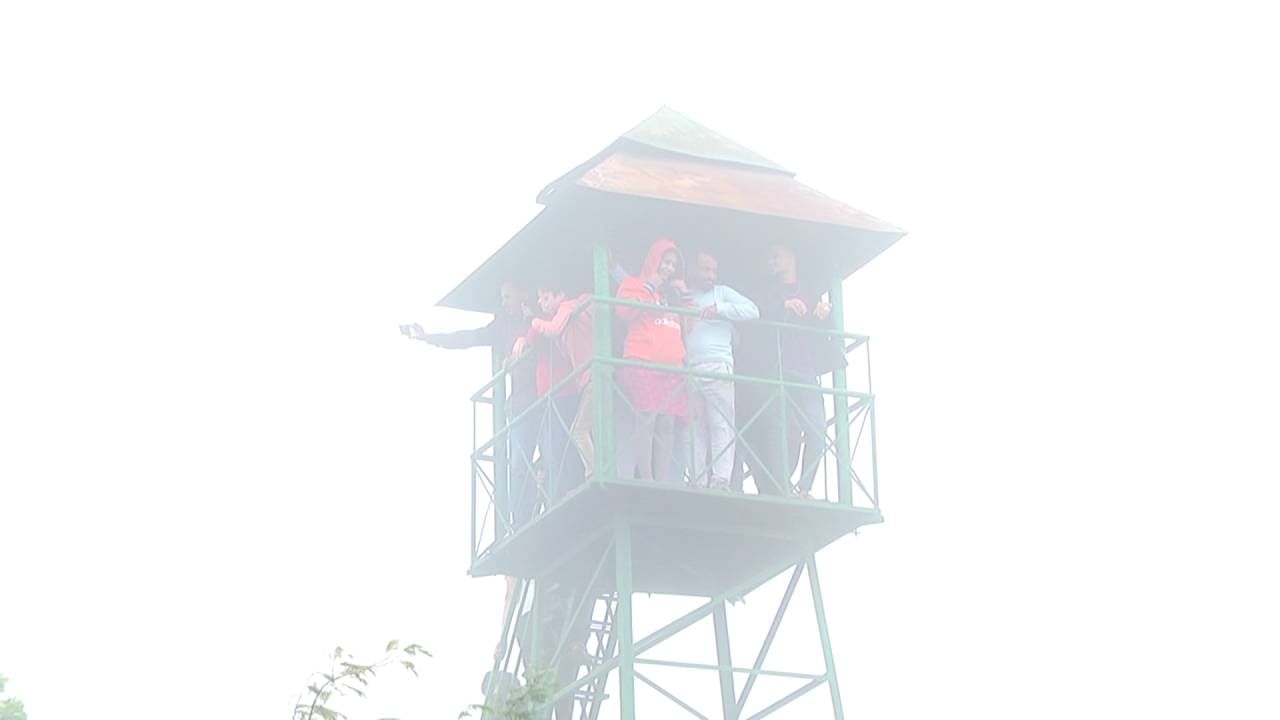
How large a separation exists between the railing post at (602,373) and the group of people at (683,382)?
153 millimetres

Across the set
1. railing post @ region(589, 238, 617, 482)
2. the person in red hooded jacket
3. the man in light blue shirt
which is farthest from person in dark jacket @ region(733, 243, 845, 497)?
railing post @ region(589, 238, 617, 482)

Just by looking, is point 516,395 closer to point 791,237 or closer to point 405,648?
point 791,237

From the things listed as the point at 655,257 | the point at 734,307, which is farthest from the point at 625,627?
the point at 655,257

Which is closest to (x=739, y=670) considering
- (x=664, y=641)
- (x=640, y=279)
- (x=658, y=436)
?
(x=664, y=641)

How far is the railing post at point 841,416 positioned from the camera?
2405 centimetres

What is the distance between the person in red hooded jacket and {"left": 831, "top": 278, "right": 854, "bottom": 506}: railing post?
5.20ft

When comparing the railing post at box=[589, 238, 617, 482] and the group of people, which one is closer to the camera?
the railing post at box=[589, 238, 617, 482]

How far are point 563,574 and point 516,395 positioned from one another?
1831mm

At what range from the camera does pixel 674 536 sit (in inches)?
947

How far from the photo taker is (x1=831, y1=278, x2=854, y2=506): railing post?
24.0 m

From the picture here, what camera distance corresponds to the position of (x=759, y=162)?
25.6 meters

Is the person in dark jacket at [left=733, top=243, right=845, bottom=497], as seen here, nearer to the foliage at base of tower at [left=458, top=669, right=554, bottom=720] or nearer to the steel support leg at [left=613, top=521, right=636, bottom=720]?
the steel support leg at [left=613, top=521, right=636, bottom=720]

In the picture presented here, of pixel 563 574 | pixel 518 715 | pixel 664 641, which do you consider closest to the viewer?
pixel 518 715

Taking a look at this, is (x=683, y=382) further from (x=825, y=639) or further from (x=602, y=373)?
(x=825, y=639)
